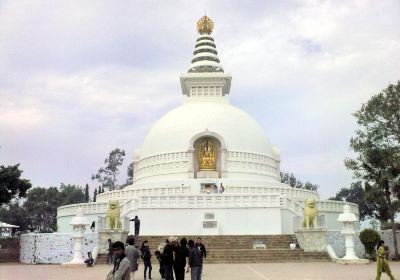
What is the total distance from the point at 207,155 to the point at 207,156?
91 millimetres

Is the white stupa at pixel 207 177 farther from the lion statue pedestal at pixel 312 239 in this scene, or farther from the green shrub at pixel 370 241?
the green shrub at pixel 370 241

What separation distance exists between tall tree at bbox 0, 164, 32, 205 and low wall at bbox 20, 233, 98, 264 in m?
3.42

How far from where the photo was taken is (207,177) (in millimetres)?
39219

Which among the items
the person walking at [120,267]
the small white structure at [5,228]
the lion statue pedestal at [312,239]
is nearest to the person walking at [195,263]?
the person walking at [120,267]

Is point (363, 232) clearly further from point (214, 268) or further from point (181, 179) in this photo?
point (181, 179)

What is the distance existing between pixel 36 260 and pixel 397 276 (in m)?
19.2

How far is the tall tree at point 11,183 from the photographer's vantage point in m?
28.7

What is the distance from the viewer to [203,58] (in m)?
50.8

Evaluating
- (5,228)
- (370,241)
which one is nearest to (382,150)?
(370,241)

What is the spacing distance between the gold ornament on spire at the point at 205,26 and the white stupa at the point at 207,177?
295 centimetres

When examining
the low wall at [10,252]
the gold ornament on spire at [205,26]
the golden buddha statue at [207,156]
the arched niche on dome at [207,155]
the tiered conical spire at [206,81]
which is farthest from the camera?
the gold ornament on spire at [205,26]

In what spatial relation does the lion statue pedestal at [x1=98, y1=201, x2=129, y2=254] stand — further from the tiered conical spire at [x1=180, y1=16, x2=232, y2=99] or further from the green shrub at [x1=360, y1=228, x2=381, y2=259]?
the tiered conical spire at [x1=180, y1=16, x2=232, y2=99]

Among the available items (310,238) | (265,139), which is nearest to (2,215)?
(265,139)

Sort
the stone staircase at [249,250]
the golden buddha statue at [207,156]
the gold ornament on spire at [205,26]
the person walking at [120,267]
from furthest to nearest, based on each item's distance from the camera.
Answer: the gold ornament on spire at [205,26]
the golden buddha statue at [207,156]
the stone staircase at [249,250]
the person walking at [120,267]
